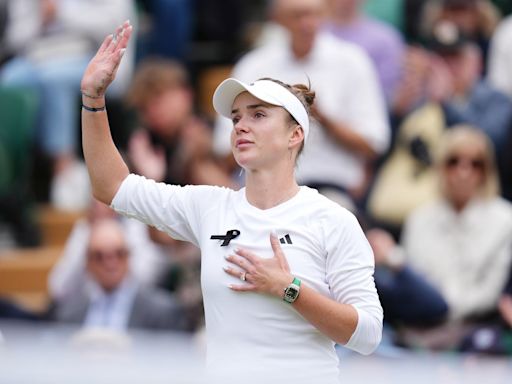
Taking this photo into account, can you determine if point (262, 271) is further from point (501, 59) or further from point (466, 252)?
point (501, 59)

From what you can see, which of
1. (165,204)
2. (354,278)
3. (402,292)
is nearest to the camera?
(354,278)

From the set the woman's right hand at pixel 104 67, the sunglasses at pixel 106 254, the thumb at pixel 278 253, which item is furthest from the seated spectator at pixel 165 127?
the thumb at pixel 278 253

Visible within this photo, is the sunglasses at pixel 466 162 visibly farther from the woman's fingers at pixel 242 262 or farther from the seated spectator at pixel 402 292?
the woman's fingers at pixel 242 262

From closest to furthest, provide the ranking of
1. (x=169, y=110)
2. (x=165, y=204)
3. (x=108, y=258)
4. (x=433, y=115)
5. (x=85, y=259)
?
(x=165, y=204)
(x=108, y=258)
(x=85, y=259)
(x=433, y=115)
(x=169, y=110)

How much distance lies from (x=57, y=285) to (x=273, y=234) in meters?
4.28

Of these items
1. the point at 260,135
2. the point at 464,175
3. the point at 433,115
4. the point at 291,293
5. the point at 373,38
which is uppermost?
the point at 373,38

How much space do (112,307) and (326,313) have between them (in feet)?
12.1

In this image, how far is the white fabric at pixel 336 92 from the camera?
781cm

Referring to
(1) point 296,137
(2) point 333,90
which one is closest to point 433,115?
(2) point 333,90

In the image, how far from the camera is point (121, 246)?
7641 millimetres

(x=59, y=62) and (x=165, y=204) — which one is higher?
(x=59, y=62)

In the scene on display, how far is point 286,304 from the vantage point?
409cm

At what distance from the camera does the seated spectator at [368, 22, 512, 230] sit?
805 centimetres

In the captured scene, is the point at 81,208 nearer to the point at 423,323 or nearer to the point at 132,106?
the point at 132,106
